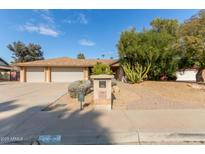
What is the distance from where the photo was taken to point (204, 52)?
514 inches

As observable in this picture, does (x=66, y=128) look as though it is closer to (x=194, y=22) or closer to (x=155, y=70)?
(x=194, y=22)

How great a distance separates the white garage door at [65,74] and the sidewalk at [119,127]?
21566mm

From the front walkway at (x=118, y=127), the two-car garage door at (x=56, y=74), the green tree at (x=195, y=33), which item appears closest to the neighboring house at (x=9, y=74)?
the two-car garage door at (x=56, y=74)

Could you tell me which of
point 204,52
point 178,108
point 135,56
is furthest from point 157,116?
point 135,56

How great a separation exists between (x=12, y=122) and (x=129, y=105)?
4869 mm

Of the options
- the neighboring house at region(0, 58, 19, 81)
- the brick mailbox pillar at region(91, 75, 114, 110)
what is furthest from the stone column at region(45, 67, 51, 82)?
the brick mailbox pillar at region(91, 75, 114, 110)

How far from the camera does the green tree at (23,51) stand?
52.4 metres

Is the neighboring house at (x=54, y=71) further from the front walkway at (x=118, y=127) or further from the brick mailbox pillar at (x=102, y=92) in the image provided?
the front walkway at (x=118, y=127)

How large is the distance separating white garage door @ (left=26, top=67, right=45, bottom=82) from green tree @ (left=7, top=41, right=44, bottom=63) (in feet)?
86.2

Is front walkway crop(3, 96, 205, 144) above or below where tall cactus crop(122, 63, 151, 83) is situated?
below

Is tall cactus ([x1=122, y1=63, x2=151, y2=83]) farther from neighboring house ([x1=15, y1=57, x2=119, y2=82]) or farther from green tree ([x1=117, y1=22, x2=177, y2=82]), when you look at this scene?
neighboring house ([x1=15, y1=57, x2=119, y2=82])

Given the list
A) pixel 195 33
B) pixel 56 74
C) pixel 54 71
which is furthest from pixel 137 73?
pixel 54 71

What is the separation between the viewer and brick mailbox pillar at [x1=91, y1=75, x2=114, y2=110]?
25.6ft

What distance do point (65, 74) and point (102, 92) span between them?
21.5m
